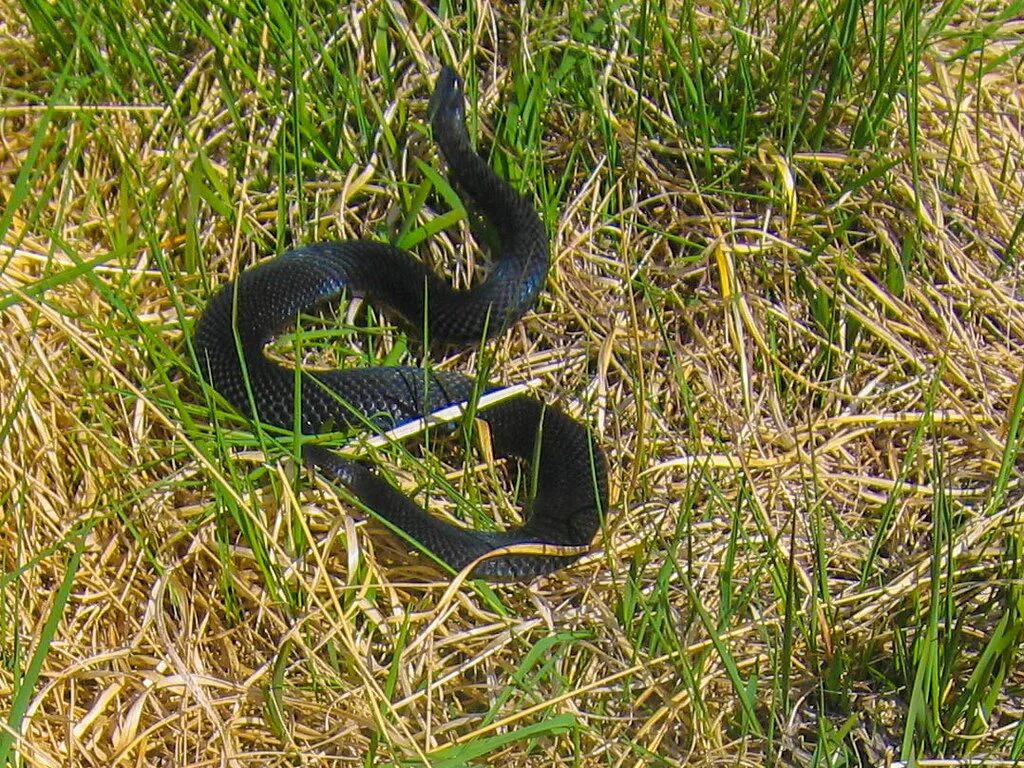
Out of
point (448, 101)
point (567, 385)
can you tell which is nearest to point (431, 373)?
point (567, 385)

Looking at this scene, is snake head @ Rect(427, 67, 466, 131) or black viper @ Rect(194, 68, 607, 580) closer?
black viper @ Rect(194, 68, 607, 580)

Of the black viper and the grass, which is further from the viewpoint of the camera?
the black viper

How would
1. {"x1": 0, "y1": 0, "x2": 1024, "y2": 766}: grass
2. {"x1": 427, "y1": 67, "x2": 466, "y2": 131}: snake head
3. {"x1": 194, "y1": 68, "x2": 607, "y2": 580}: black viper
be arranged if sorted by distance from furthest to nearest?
{"x1": 427, "y1": 67, "x2": 466, "y2": 131}: snake head
{"x1": 194, "y1": 68, "x2": 607, "y2": 580}: black viper
{"x1": 0, "y1": 0, "x2": 1024, "y2": 766}: grass

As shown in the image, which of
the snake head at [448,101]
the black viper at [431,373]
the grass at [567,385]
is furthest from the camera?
the snake head at [448,101]

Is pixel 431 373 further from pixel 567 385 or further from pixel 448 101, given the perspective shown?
pixel 448 101

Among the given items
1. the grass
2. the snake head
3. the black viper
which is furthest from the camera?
the snake head

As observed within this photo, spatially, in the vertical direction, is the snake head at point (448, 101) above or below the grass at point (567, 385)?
above

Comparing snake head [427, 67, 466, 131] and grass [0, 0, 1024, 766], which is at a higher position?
snake head [427, 67, 466, 131]
